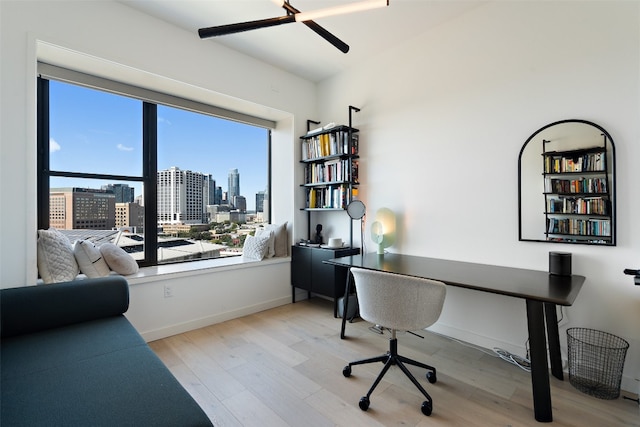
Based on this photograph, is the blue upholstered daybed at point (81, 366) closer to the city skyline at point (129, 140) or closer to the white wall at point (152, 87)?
the white wall at point (152, 87)

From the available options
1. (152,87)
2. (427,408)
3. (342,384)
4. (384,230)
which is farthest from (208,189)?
(427,408)

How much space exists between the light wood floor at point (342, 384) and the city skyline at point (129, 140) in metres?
1.77

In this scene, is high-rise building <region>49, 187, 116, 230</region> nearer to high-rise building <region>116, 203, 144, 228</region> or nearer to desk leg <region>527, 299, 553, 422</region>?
high-rise building <region>116, 203, 144, 228</region>

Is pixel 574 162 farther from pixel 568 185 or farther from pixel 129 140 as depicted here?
pixel 129 140

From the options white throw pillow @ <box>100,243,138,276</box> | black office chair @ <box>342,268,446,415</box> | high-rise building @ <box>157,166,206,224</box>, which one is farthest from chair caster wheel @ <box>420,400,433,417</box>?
high-rise building @ <box>157,166,206,224</box>

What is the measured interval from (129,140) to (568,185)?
3884 millimetres

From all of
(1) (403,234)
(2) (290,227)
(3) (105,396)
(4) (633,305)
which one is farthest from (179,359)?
(4) (633,305)

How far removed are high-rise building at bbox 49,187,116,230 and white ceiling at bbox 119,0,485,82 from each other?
171 cm

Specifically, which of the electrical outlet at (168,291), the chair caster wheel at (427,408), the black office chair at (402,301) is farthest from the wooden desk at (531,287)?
the electrical outlet at (168,291)

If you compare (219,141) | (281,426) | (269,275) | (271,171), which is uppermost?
(219,141)

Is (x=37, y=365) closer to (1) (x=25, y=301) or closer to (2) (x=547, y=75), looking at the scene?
(1) (x=25, y=301)

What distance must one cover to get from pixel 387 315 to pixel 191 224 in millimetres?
2596

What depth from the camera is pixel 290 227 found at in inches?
149

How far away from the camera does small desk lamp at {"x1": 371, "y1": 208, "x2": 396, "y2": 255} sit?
3002mm
